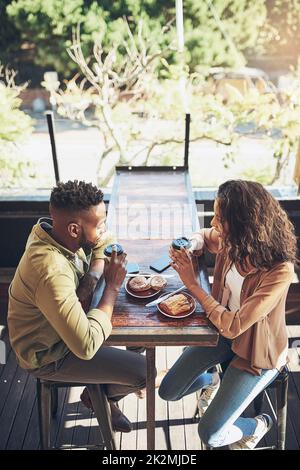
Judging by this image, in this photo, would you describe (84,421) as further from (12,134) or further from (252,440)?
(12,134)

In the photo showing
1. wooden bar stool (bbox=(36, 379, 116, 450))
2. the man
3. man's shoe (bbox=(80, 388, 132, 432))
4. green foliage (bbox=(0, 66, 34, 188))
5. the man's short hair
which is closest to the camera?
the man

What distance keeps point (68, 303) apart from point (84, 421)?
1086 millimetres

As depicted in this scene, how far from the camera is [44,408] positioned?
181 cm

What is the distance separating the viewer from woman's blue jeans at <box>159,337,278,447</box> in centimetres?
170

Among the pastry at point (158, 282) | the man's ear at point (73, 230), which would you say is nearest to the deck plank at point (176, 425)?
the pastry at point (158, 282)

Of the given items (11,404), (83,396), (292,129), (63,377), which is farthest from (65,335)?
(292,129)

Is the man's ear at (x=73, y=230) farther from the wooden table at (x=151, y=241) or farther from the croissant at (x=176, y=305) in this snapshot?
the croissant at (x=176, y=305)

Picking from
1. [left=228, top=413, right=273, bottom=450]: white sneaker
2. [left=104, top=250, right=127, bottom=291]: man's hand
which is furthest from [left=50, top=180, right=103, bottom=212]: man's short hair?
[left=228, top=413, right=273, bottom=450]: white sneaker

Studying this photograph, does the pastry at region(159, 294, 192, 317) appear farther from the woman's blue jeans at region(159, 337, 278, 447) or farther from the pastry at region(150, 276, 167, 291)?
the woman's blue jeans at region(159, 337, 278, 447)

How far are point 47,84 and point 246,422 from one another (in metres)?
2.74

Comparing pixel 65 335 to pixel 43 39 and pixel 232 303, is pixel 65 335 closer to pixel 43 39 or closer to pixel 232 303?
pixel 232 303

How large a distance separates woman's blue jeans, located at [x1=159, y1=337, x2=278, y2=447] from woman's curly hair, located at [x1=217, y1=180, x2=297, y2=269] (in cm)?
45

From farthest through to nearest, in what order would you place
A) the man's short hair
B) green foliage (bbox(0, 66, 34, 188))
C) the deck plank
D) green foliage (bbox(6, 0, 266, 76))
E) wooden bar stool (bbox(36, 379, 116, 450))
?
1. green foliage (bbox(0, 66, 34, 188))
2. green foliage (bbox(6, 0, 266, 76))
3. the deck plank
4. wooden bar stool (bbox(36, 379, 116, 450))
5. the man's short hair

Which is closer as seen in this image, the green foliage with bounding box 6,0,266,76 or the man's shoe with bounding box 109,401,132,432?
the man's shoe with bounding box 109,401,132,432
